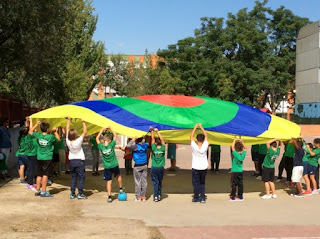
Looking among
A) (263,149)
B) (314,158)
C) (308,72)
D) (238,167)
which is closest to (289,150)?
(263,149)

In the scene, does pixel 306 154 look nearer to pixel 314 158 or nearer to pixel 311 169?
pixel 314 158

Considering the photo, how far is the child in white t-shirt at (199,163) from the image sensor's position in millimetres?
9617

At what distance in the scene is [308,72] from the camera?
176 ft

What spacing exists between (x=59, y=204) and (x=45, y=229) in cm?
211

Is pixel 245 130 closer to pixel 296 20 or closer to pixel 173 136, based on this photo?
pixel 173 136

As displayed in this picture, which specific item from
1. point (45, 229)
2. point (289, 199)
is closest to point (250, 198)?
point (289, 199)

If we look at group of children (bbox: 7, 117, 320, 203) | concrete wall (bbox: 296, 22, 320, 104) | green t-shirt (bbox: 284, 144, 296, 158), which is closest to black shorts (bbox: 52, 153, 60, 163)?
group of children (bbox: 7, 117, 320, 203)

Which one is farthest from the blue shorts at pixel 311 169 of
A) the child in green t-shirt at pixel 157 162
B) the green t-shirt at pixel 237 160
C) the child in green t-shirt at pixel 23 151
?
the child in green t-shirt at pixel 23 151

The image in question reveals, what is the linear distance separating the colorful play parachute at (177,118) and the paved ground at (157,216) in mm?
1588

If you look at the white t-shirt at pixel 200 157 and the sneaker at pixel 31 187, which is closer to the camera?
the white t-shirt at pixel 200 157

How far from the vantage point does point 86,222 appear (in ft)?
25.0

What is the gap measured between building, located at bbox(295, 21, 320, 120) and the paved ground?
43.6 m

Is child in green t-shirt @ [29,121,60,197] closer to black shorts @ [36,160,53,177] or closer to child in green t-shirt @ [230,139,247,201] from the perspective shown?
black shorts @ [36,160,53,177]

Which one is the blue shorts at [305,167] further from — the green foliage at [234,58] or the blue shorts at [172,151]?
the green foliage at [234,58]
